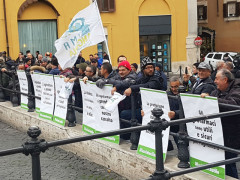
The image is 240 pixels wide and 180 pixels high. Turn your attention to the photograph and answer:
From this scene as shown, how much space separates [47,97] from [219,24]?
32.3 m

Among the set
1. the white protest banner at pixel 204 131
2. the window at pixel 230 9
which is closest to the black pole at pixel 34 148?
the white protest banner at pixel 204 131

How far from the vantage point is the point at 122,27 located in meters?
30.1

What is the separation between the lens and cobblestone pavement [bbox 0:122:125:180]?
685cm

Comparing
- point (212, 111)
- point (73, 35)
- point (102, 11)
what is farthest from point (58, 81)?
point (102, 11)

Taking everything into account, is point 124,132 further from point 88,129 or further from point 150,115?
point 88,129

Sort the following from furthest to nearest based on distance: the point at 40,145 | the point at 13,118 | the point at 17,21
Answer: the point at 17,21, the point at 13,118, the point at 40,145

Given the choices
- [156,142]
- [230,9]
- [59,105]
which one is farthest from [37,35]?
[156,142]

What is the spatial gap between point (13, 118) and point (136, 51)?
20.5m

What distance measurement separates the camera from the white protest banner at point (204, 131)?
526cm

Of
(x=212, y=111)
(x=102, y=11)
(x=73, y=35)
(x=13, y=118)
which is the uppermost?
(x=102, y=11)

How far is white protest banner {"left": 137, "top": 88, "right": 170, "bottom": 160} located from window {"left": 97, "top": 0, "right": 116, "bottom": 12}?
77.8ft

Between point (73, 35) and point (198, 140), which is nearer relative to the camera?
point (198, 140)

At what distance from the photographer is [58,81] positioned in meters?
8.91

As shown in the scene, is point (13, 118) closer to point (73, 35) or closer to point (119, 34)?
point (73, 35)
